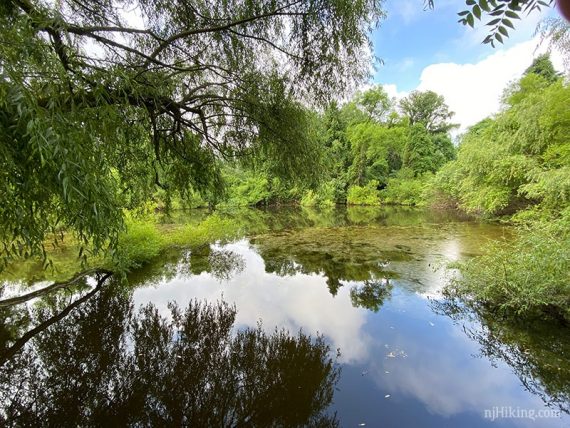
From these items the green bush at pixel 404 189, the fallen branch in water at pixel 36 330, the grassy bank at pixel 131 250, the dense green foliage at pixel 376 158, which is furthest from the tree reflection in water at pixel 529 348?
the green bush at pixel 404 189

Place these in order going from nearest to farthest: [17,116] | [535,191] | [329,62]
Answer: [17,116] → [329,62] → [535,191]

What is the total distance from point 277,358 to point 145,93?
327cm

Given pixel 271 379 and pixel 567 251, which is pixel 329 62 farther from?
pixel 567 251

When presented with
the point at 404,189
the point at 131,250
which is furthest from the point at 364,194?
the point at 131,250

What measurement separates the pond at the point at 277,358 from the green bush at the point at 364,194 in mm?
20465

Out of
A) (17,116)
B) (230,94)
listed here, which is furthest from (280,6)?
(17,116)

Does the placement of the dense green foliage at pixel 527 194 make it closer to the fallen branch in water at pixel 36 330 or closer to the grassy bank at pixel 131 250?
the grassy bank at pixel 131 250

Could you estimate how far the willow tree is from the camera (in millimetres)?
1456

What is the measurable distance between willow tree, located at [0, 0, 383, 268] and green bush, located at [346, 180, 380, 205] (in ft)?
76.8

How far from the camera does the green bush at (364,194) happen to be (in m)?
26.8

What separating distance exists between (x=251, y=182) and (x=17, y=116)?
2454 centimetres

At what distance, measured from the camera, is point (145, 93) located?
2812 millimetres

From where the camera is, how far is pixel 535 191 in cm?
881

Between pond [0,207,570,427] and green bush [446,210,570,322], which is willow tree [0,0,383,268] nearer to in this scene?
pond [0,207,570,427]
